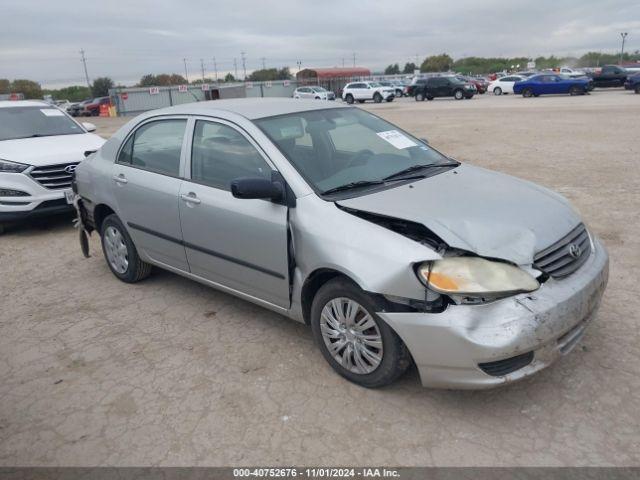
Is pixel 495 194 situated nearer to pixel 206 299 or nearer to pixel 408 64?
pixel 206 299

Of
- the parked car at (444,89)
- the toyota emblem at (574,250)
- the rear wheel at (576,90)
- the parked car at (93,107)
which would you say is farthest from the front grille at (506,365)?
the parked car at (93,107)

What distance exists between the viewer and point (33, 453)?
2.81 metres

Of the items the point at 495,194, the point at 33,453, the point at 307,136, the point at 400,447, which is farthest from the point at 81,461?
the point at 495,194

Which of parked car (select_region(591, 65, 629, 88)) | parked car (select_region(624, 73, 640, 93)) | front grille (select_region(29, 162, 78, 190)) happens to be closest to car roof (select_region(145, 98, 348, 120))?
front grille (select_region(29, 162, 78, 190))

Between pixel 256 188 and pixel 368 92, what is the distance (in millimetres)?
36047

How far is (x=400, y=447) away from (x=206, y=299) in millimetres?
2457

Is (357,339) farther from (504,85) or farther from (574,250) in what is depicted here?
(504,85)

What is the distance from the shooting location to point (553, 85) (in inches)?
1224

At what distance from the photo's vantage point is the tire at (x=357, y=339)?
290 cm

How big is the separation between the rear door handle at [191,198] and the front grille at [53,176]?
381cm

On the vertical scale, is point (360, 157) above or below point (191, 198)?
above

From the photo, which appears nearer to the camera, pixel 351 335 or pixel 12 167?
pixel 351 335

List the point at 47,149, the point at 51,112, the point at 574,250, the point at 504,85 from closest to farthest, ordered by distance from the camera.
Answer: the point at 574,250 < the point at 47,149 < the point at 51,112 < the point at 504,85

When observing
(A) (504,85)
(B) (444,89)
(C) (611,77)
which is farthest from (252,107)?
(A) (504,85)
